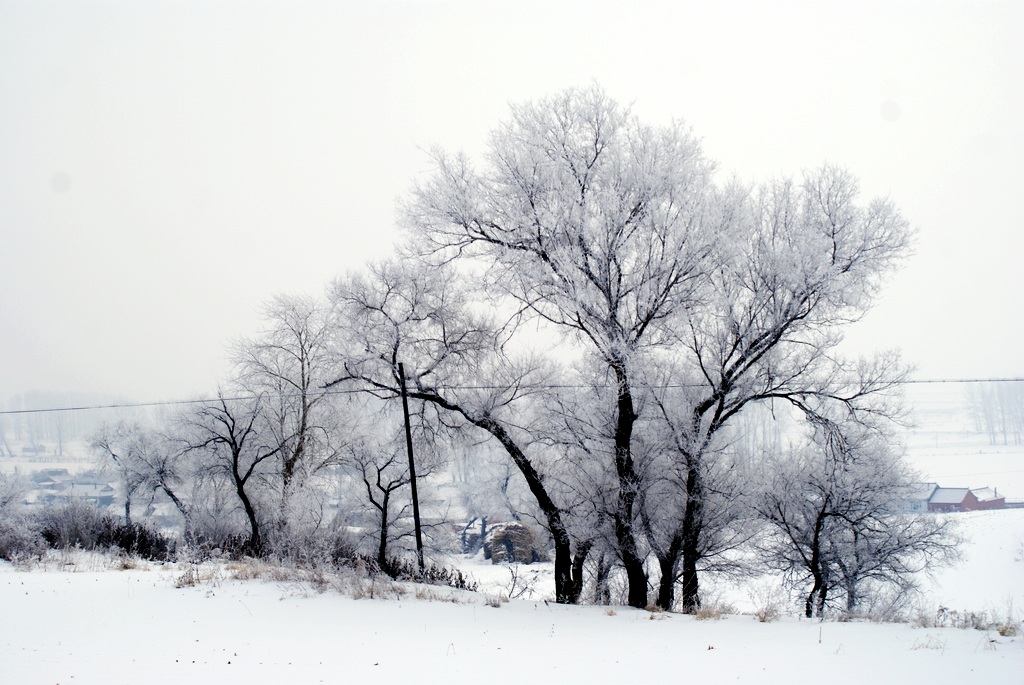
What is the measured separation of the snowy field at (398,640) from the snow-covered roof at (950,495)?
42.9m

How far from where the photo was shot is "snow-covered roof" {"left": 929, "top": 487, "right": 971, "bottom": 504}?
44250 mm

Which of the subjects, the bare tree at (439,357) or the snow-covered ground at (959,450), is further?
the snow-covered ground at (959,450)

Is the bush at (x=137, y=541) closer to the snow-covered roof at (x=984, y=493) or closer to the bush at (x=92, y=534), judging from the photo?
the bush at (x=92, y=534)

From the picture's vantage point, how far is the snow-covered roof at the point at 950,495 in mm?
44250

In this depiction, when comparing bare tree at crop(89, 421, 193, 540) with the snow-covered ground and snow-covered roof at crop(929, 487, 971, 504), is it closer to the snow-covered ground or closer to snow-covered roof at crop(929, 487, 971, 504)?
the snow-covered ground

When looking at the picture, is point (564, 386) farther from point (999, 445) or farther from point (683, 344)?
point (999, 445)

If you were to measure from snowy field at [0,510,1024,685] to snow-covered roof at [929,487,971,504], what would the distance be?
42.9 m

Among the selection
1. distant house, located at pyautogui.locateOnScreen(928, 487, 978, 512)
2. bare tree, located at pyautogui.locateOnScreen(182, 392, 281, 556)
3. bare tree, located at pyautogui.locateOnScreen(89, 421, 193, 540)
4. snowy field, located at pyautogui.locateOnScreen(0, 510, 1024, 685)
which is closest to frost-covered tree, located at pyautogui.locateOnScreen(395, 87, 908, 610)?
snowy field, located at pyautogui.locateOnScreen(0, 510, 1024, 685)

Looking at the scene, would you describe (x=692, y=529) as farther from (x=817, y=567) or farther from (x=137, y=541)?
(x=137, y=541)

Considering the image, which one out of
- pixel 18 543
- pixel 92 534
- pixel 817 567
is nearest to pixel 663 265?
pixel 817 567

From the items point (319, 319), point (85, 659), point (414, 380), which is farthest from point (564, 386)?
point (319, 319)

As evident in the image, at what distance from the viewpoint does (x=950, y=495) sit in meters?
45.3

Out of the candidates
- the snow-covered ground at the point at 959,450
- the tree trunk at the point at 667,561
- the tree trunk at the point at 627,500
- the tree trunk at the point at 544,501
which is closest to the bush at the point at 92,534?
the tree trunk at the point at 544,501

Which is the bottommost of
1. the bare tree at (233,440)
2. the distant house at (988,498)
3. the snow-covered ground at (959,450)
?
the distant house at (988,498)
